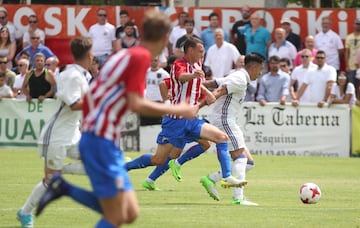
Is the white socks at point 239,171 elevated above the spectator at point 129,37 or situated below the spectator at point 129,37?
below

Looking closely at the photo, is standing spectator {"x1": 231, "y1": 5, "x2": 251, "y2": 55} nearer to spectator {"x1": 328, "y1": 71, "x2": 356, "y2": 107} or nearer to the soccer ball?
spectator {"x1": 328, "y1": 71, "x2": 356, "y2": 107}

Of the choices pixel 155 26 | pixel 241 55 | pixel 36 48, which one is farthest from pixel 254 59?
pixel 36 48

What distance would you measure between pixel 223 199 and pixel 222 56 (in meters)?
10.3

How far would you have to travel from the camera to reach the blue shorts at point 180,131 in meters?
14.1

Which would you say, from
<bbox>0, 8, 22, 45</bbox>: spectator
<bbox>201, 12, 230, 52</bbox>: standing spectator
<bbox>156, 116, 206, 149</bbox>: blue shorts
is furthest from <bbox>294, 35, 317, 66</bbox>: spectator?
<bbox>156, 116, 206, 149</bbox>: blue shorts

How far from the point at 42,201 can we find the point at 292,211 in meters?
4.77

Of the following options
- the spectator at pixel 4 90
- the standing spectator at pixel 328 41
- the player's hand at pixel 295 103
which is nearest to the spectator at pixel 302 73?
the player's hand at pixel 295 103

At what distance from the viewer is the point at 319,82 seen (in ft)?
78.8

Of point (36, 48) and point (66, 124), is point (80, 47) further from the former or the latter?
point (36, 48)

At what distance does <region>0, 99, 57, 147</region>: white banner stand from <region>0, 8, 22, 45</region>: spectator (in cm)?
229

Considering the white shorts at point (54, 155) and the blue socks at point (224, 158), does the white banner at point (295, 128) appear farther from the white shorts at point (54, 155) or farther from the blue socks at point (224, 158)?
the white shorts at point (54, 155)

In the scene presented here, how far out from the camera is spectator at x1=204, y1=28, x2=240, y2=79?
80.2 ft

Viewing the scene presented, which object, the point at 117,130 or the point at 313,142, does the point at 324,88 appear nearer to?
the point at 313,142

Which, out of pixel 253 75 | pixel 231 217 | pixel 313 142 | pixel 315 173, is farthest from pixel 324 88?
pixel 231 217
